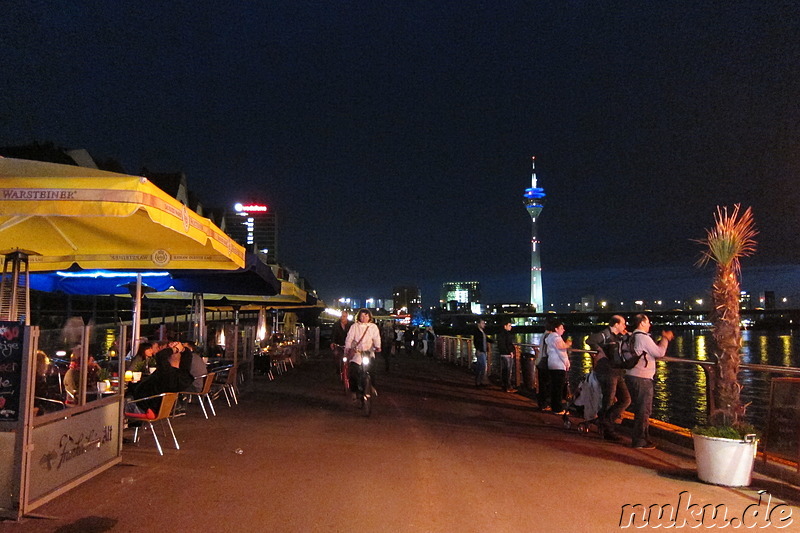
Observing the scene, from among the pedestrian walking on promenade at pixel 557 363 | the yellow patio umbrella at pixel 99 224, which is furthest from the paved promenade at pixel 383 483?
the yellow patio umbrella at pixel 99 224

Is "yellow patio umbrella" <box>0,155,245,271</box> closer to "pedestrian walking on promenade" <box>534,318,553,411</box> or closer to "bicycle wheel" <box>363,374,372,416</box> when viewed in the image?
"bicycle wheel" <box>363,374,372,416</box>

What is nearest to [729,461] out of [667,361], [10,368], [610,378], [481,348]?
[610,378]

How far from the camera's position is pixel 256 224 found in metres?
176

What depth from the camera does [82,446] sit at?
19.1 ft

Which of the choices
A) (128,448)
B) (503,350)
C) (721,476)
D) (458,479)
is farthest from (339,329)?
(721,476)

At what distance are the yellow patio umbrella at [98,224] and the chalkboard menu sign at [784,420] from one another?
644 cm

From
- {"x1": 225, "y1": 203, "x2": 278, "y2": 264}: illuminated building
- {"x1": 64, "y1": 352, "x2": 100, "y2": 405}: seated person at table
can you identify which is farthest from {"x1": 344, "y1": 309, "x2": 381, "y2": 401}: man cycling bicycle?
{"x1": 225, "y1": 203, "x2": 278, "y2": 264}: illuminated building

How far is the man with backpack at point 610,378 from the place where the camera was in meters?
8.89

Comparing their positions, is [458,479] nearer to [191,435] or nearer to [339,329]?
[191,435]

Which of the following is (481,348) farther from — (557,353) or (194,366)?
(194,366)

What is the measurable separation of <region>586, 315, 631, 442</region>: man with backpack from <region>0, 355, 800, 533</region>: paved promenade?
1.32ft

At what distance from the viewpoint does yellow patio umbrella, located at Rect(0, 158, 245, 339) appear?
17.4 ft
